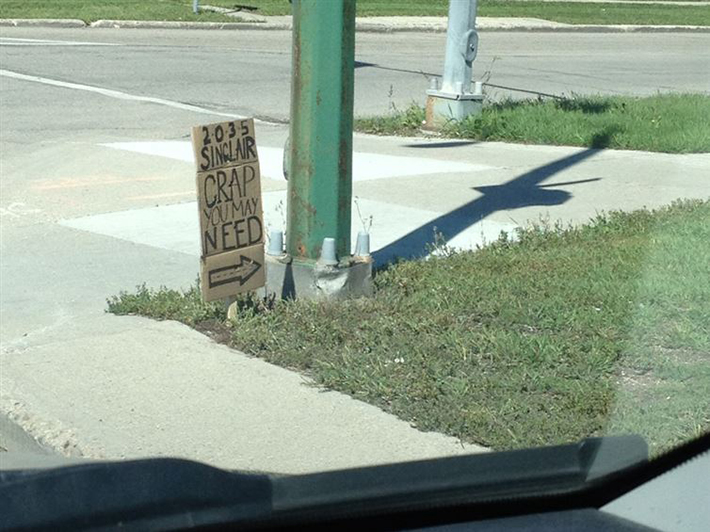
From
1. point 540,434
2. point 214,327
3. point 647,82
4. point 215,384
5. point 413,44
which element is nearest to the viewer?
point 540,434

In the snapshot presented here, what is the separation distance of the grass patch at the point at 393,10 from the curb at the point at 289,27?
1.00 ft

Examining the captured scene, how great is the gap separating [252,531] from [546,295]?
4.10 metres

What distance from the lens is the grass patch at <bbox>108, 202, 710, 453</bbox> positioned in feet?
15.9

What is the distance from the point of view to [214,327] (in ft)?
20.6

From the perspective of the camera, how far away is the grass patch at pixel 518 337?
4.86 metres

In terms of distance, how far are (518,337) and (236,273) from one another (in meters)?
1.45

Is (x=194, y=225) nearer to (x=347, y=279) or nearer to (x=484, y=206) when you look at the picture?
(x=484, y=206)

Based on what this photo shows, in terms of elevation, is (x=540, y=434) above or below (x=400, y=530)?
below

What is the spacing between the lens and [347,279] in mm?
6398

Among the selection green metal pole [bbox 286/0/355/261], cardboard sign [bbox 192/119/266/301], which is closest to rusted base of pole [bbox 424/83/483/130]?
green metal pole [bbox 286/0/355/261]

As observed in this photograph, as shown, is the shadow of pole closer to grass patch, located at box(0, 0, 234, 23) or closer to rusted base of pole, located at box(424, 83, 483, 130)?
rusted base of pole, located at box(424, 83, 483, 130)

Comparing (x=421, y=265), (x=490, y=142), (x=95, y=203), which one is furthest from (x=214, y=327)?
(x=490, y=142)

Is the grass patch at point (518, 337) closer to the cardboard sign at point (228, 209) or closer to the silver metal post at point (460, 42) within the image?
the cardboard sign at point (228, 209)

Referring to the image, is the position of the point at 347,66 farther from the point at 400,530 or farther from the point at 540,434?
the point at 400,530
